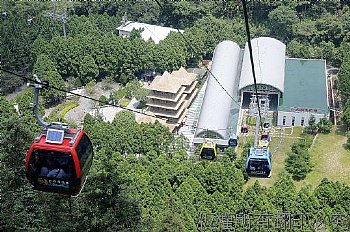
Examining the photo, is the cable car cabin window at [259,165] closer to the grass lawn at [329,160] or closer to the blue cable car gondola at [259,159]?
the blue cable car gondola at [259,159]

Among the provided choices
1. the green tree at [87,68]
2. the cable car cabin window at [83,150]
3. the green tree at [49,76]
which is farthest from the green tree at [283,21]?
the cable car cabin window at [83,150]

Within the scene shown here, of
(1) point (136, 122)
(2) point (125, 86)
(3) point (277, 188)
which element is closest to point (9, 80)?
(2) point (125, 86)

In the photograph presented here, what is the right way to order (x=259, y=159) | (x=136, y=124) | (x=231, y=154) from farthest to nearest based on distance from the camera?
(x=136, y=124), (x=231, y=154), (x=259, y=159)

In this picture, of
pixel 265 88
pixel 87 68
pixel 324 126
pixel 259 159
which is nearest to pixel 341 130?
pixel 324 126

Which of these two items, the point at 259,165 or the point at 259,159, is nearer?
the point at 259,159

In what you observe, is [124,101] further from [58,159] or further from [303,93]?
[58,159]

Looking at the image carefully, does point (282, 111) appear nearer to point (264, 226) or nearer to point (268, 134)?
point (268, 134)

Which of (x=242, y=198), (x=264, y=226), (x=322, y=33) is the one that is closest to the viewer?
(x=264, y=226)
